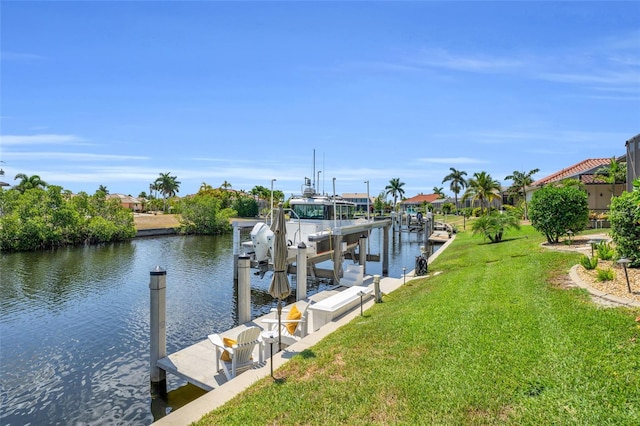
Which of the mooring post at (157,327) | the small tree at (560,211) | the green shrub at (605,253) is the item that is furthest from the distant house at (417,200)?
the mooring post at (157,327)

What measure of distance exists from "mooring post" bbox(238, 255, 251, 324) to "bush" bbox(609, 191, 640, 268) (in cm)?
1116

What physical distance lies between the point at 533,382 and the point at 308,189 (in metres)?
18.9

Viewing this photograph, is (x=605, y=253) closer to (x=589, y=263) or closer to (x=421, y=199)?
(x=589, y=263)

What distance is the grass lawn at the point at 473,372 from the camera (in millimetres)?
4844

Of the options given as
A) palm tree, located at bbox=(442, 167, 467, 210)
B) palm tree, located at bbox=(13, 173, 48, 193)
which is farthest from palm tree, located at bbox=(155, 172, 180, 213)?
palm tree, located at bbox=(442, 167, 467, 210)

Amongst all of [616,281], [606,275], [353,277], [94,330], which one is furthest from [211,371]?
[616,281]

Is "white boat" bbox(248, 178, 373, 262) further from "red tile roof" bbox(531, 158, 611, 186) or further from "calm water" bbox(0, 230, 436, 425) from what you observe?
"red tile roof" bbox(531, 158, 611, 186)

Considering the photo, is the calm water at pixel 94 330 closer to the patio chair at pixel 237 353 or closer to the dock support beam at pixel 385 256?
the dock support beam at pixel 385 256

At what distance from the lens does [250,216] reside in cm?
9012

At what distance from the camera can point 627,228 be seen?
30.2ft

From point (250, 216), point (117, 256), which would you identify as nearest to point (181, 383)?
point (117, 256)

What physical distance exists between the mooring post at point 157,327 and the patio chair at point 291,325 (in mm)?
2706

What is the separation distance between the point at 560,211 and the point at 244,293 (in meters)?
14.9

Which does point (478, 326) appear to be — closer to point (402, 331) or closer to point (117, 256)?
point (402, 331)
